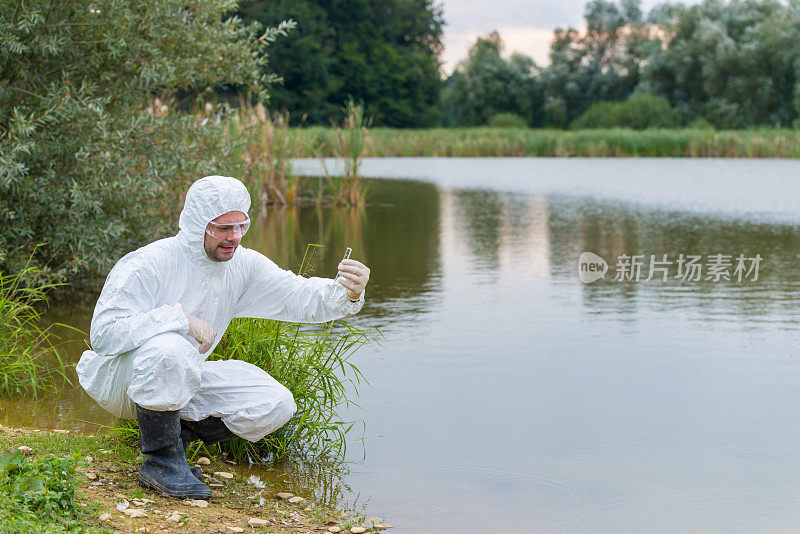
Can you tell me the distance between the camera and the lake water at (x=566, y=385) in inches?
160

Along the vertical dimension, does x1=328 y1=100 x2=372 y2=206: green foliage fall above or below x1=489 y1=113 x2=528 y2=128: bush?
below

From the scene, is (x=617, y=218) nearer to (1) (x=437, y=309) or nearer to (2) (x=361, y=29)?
(1) (x=437, y=309)

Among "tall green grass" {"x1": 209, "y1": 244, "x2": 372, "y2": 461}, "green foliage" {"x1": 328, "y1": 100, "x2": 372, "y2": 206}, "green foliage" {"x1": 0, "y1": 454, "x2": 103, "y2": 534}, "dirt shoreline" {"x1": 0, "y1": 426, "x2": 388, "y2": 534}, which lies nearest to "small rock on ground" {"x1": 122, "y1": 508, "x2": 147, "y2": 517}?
"dirt shoreline" {"x1": 0, "y1": 426, "x2": 388, "y2": 534}

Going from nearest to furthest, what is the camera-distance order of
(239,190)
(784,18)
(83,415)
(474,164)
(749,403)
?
(239,190), (83,415), (749,403), (474,164), (784,18)

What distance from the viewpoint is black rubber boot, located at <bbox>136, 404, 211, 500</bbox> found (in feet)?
12.2

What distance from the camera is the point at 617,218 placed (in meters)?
14.8

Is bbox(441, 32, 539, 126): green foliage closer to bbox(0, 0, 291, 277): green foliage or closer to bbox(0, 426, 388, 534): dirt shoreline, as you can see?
bbox(0, 0, 291, 277): green foliage

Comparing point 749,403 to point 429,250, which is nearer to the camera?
point 749,403

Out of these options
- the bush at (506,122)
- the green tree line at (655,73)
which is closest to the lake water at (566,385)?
the green tree line at (655,73)

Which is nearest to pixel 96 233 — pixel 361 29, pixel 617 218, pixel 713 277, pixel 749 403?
pixel 749 403

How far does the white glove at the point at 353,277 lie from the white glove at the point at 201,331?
Answer: 57cm

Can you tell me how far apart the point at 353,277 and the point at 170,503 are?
113 centimetres

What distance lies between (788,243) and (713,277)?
2815 mm

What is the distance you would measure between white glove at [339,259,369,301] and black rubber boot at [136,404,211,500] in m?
0.85
